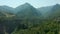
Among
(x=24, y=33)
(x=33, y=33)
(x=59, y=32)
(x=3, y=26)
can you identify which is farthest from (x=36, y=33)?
(x=3, y=26)

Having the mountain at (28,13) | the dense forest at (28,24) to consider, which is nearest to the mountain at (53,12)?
the mountain at (28,13)

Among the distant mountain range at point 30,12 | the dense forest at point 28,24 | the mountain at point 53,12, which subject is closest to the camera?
the dense forest at point 28,24

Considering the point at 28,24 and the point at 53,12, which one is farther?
the point at 53,12

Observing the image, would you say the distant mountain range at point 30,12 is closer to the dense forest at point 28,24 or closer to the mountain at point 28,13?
the mountain at point 28,13

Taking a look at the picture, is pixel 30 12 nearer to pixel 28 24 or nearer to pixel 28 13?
pixel 28 13

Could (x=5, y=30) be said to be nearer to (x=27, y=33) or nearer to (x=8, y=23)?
(x=8, y=23)

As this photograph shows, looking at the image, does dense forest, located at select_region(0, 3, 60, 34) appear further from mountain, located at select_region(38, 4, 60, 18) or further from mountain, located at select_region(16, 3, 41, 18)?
mountain, located at select_region(16, 3, 41, 18)

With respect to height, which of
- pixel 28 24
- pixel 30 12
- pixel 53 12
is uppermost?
pixel 30 12

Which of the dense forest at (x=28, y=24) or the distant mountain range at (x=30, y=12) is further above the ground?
the distant mountain range at (x=30, y=12)

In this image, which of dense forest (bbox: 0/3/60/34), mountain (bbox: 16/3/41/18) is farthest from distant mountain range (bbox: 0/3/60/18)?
dense forest (bbox: 0/3/60/34)

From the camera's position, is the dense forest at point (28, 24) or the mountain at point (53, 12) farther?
the mountain at point (53, 12)

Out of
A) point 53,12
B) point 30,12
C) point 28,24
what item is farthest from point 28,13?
point 28,24
